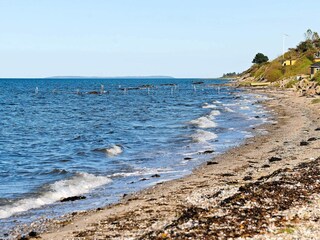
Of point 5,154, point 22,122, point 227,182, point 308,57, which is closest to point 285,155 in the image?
point 227,182

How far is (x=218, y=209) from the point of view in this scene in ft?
44.4

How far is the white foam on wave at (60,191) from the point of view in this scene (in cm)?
1780

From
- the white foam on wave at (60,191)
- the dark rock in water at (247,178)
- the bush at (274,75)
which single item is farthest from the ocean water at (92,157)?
the bush at (274,75)

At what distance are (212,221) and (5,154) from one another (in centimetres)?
2228

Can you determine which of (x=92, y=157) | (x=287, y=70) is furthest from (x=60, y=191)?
(x=287, y=70)

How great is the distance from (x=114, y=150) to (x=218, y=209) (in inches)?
753

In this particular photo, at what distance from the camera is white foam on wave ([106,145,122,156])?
3127cm

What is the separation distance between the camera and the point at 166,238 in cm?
1137

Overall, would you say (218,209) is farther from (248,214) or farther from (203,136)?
(203,136)

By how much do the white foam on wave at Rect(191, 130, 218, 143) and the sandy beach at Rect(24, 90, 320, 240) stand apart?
37.6 feet

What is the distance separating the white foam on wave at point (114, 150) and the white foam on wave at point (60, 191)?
7.50 metres

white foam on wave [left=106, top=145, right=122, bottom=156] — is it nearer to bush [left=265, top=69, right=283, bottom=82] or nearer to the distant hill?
the distant hill

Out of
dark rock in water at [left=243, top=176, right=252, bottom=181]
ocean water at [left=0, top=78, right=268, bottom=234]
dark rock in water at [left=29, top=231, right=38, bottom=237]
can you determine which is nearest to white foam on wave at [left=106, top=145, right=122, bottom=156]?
ocean water at [left=0, top=78, right=268, bottom=234]

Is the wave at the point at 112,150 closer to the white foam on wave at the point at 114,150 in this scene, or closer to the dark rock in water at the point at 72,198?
the white foam on wave at the point at 114,150
